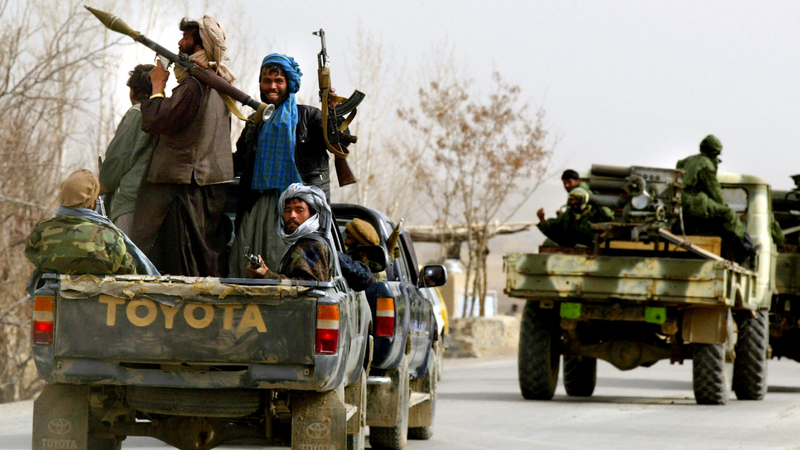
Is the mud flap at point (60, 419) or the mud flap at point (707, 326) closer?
the mud flap at point (60, 419)

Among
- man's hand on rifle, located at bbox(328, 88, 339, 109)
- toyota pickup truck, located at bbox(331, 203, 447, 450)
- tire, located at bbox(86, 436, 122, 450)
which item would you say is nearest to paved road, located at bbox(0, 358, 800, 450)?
toyota pickup truck, located at bbox(331, 203, 447, 450)

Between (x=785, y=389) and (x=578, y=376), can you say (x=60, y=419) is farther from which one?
(x=785, y=389)

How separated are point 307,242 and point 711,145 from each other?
9474mm

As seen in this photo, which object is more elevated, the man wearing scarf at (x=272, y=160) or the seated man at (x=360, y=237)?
the man wearing scarf at (x=272, y=160)

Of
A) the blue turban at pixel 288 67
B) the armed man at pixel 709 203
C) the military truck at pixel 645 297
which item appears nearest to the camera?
the blue turban at pixel 288 67

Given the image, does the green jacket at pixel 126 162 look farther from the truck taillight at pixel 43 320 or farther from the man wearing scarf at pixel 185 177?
the truck taillight at pixel 43 320

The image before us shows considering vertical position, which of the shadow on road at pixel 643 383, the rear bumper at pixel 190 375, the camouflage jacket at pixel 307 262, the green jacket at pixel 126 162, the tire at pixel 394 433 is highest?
the green jacket at pixel 126 162

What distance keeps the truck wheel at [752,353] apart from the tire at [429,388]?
5.78m

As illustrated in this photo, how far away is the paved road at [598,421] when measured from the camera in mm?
10320

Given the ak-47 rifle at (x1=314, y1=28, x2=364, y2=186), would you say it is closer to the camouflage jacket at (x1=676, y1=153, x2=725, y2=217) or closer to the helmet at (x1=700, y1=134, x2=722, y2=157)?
the camouflage jacket at (x1=676, y1=153, x2=725, y2=217)

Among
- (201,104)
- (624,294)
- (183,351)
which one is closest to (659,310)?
(624,294)

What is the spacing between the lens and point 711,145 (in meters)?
15.0

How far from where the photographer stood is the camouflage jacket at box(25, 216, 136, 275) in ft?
20.4

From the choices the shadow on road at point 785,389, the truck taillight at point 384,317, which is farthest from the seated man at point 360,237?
the shadow on road at point 785,389
